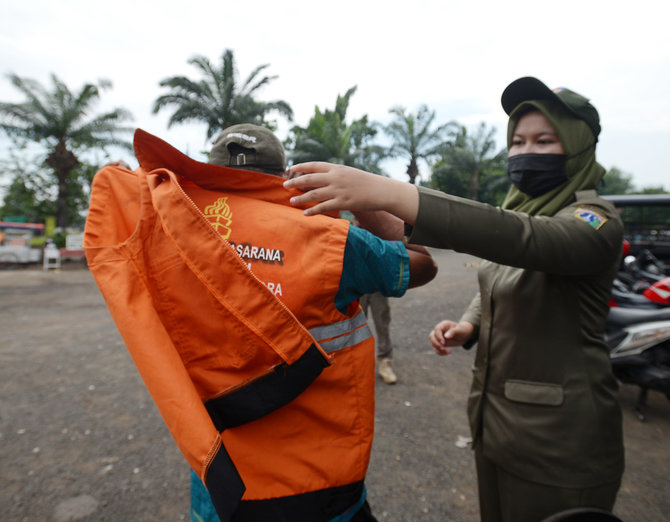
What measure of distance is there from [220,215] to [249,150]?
11.3 inches

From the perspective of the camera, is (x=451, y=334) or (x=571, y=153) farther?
(x=451, y=334)

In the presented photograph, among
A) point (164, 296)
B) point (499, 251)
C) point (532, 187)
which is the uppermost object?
point (532, 187)

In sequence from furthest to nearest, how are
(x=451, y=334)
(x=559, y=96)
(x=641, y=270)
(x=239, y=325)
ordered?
(x=641, y=270), (x=451, y=334), (x=559, y=96), (x=239, y=325)

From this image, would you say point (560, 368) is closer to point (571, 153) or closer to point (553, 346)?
point (553, 346)

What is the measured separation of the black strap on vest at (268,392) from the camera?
41.5 inches

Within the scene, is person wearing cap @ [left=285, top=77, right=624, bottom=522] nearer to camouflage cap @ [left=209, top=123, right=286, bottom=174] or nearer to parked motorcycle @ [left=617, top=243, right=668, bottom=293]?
camouflage cap @ [left=209, top=123, right=286, bottom=174]

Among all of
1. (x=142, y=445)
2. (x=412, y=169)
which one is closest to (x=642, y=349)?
(x=142, y=445)

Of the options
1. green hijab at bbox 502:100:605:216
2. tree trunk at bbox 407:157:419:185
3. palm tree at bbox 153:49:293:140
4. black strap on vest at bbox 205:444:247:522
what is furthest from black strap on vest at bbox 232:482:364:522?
tree trunk at bbox 407:157:419:185

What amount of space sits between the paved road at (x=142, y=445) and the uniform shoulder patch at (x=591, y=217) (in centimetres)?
208

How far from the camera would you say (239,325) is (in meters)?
1.05

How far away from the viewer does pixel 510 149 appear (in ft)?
5.10

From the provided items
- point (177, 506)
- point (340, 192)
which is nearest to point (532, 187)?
point (340, 192)

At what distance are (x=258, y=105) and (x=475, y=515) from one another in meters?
17.6

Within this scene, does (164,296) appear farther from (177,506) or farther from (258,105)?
(258,105)
